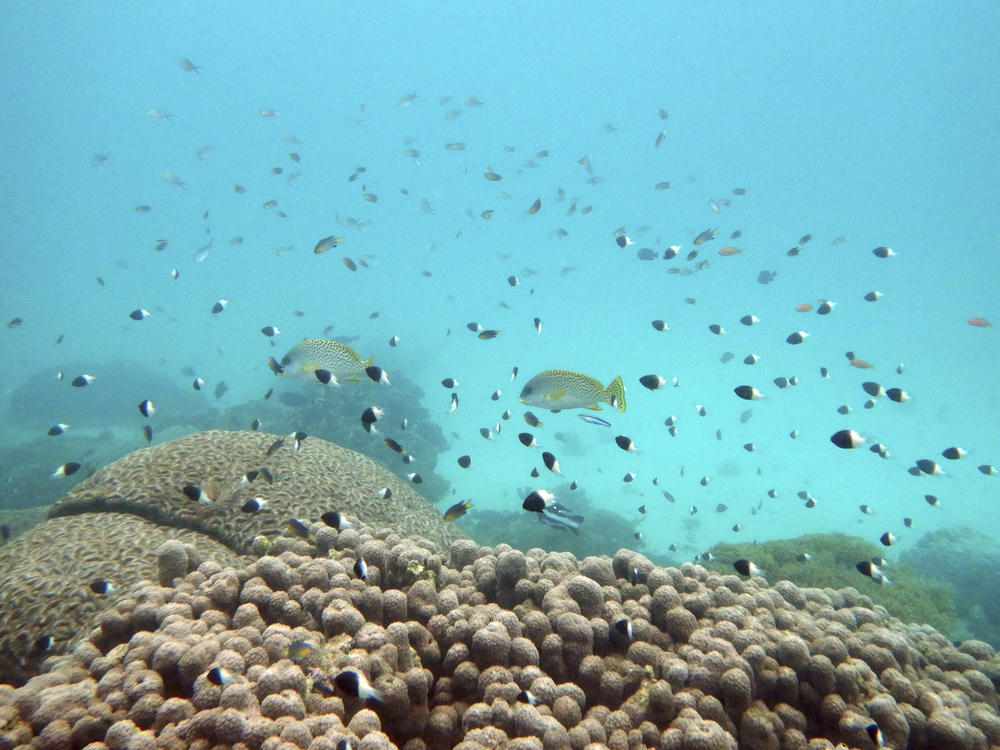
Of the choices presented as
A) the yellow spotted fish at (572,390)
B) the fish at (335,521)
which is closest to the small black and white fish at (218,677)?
the fish at (335,521)

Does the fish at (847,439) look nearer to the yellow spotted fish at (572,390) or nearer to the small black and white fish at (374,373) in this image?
the yellow spotted fish at (572,390)

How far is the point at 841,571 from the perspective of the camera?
9531 millimetres

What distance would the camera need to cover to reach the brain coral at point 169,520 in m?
4.41

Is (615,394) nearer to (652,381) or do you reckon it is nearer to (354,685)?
(652,381)

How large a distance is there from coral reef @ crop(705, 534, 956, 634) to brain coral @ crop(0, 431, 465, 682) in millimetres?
6206

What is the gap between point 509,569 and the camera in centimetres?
363

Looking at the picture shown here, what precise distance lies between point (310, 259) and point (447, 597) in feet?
465

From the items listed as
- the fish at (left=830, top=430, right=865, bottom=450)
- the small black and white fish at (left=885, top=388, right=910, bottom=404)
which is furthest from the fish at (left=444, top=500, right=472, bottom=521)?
the small black and white fish at (left=885, top=388, right=910, bottom=404)

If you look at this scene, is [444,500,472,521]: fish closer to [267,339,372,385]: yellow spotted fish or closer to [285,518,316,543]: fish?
[285,518,316,543]: fish

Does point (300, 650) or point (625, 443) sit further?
point (625, 443)

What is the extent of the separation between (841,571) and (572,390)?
7.48 meters

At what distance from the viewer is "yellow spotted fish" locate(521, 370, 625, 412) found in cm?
638

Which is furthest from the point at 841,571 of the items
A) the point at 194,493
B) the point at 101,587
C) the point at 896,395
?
the point at 101,587

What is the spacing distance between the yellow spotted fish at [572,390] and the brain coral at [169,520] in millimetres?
2471
